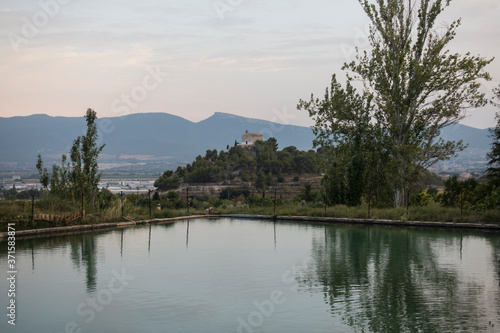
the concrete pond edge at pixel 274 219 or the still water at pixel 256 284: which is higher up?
the concrete pond edge at pixel 274 219

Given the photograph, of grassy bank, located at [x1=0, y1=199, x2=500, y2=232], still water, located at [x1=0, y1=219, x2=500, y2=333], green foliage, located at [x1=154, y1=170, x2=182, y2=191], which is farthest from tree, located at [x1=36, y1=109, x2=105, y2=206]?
green foliage, located at [x1=154, y1=170, x2=182, y2=191]

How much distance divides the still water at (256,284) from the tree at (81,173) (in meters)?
3.53

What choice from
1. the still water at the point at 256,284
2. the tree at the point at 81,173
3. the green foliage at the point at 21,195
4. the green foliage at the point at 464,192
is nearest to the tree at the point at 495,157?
the green foliage at the point at 464,192

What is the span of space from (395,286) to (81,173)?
41.5 ft

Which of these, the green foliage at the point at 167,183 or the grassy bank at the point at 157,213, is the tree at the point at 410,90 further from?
the green foliage at the point at 167,183

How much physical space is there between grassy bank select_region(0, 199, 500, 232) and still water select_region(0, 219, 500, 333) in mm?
1169

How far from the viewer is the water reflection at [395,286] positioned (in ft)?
22.7

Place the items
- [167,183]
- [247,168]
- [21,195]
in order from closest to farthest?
[21,195] → [167,183] → [247,168]

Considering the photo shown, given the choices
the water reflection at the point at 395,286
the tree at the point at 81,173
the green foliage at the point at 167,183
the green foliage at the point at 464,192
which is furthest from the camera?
the green foliage at the point at 167,183

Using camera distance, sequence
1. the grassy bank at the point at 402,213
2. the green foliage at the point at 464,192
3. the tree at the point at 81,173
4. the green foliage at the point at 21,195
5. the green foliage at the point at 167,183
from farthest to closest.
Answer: the green foliage at the point at 167,183 < the green foliage at the point at 464,192 < the green foliage at the point at 21,195 < the tree at the point at 81,173 < the grassy bank at the point at 402,213

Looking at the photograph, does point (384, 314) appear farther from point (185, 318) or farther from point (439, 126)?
point (439, 126)

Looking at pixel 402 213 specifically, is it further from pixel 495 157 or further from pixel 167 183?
pixel 167 183

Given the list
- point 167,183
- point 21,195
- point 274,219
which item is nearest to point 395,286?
point 274,219

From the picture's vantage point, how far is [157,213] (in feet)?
67.1
